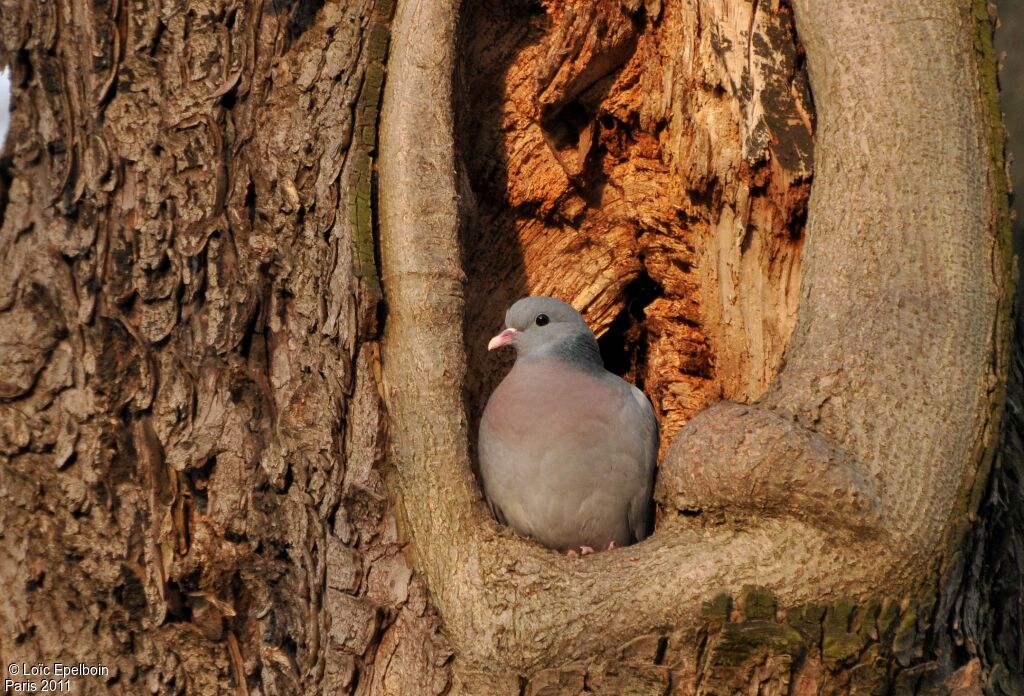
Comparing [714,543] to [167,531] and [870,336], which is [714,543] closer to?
[870,336]

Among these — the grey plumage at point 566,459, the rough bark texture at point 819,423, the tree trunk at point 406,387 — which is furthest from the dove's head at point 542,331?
the rough bark texture at point 819,423

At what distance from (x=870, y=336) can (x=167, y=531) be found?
228 cm

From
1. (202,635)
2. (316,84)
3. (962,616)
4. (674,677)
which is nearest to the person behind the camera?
(674,677)

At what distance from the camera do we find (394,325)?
359 cm

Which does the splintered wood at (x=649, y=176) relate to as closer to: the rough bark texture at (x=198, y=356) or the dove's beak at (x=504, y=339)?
the dove's beak at (x=504, y=339)

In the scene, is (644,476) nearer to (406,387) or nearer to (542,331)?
(542,331)

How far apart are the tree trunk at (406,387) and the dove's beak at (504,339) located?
0.62 metres

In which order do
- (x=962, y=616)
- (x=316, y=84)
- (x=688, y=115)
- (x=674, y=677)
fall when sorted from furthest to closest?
(x=688, y=115), (x=316, y=84), (x=962, y=616), (x=674, y=677)

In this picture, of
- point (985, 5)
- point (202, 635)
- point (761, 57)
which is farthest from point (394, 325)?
point (985, 5)

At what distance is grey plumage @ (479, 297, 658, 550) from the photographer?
162 inches

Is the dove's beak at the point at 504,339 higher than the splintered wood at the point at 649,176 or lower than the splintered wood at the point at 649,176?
lower

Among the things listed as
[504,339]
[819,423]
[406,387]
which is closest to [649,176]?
[504,339]

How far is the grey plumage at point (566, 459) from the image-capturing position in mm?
4121

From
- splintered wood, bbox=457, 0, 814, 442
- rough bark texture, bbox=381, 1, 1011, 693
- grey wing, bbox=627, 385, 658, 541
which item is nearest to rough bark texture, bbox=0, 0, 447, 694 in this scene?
rough bark texture, bbox=381, 1, 1011, 693
